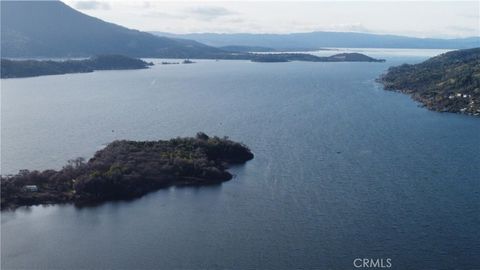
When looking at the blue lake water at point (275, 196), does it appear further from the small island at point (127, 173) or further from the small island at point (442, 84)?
the small island at point (442, 84)

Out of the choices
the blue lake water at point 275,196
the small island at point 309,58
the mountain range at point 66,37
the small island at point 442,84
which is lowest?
the blue lake water at point 275,196

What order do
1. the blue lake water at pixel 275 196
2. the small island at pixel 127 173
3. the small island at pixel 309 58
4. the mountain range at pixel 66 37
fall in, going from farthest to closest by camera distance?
the small island at pixel 309 58
the mountain range at pixel 66 37
the small island at pixel 127 173
the blue lake water at pixel 275 196

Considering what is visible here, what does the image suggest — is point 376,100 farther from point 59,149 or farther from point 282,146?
point 59,149

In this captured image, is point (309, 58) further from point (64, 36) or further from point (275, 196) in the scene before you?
point (275, 196)

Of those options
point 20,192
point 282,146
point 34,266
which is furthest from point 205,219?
point 282,146

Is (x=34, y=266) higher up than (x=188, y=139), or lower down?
lower down

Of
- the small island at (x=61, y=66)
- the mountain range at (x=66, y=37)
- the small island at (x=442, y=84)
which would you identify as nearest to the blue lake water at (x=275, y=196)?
the small island at (x=442, y=84)
